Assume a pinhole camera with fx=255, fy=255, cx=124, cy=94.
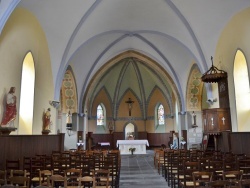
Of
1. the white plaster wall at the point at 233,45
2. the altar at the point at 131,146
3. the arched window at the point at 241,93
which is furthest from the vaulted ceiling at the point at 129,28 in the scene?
the altar at the point at 131,146

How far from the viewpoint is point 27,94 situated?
13469mm

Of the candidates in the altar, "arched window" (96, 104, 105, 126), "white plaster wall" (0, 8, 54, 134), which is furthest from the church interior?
"arched window" (96, 104, 105, 126)

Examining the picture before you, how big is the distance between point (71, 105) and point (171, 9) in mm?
11431

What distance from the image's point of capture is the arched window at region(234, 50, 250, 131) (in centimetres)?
1264

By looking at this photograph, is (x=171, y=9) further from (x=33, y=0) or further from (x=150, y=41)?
(x=33, y=0)

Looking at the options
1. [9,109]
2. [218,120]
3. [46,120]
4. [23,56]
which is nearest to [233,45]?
[218,120]

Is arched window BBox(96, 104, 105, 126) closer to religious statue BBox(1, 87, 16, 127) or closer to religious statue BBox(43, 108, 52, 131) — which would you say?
religious statue BBox(43, 108, 52, 131)

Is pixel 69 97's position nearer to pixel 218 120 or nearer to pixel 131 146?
pixel 131 146

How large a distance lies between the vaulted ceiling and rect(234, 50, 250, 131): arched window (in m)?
2.09

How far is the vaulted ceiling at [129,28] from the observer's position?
12.7m

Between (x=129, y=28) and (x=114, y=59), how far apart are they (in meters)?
4.88

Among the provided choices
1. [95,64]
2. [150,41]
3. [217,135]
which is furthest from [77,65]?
[217,135]

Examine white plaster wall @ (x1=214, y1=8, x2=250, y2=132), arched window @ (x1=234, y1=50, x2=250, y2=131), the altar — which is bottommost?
the altar

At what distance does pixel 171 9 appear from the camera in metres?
14.0
